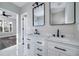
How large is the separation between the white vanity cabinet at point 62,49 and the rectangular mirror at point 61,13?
49 cm

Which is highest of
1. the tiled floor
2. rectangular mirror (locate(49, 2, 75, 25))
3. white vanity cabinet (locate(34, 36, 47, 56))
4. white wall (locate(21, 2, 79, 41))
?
rectangular mirror (locate(49, 2, 75, 25))

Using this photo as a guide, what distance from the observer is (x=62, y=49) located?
1.23 m

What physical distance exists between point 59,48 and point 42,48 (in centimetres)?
62

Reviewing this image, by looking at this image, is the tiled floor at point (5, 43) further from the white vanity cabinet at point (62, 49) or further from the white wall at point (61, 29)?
the white vanity cabinet at point (62, 49)

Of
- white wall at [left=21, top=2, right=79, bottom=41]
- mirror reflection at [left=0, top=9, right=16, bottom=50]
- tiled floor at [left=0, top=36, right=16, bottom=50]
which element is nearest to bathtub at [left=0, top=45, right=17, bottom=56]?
mirror reflection at [left=0, top=9, right=16, bottom=50]

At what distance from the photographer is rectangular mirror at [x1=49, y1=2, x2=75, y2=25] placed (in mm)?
1319

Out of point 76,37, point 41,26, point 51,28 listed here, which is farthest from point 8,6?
point 76,37

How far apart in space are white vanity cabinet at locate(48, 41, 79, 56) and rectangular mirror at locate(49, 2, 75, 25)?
493mm

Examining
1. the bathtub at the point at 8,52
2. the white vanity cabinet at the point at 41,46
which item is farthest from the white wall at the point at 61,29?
the bathtub at the point at 8,52

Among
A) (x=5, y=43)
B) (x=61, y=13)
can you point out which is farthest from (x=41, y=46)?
(x=5, y=43)

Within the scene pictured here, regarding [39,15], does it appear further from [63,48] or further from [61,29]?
[63,48]

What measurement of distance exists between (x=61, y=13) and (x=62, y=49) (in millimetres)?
803

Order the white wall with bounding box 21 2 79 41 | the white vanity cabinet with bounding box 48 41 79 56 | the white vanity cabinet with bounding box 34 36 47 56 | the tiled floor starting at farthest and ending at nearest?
the tiled floor, the white vanity cabinet with bounding box 34 36 47 56, the white wall with bounding box 21 2 79 41, the white vanity cabinet with bounding box 48 41 79 56

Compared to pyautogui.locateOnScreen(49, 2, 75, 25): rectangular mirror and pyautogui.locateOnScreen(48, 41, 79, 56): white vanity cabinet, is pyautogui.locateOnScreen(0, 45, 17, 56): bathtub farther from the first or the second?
pyautogui.locateOnScreen(49, 2, 75, 25): rectangular mirror
